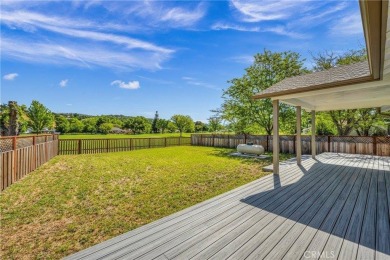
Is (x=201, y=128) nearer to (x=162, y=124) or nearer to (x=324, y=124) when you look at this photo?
(x=162, y=124)

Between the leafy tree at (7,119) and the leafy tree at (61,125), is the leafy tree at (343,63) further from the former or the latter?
the leafy tree at (61,125)

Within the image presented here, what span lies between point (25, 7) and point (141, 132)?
7659cm

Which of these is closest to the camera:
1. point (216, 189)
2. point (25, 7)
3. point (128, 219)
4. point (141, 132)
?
point (128, 219)

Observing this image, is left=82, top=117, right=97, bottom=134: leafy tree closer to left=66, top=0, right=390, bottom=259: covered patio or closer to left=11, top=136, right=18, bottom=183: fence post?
left=11, top=136, right=18, bottom=183: fence post

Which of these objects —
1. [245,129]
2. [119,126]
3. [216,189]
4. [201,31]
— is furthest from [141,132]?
[216,189]

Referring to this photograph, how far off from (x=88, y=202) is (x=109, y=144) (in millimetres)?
11496

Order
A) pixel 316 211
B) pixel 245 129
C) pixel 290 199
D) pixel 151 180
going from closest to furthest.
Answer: pixel 316 211 → pixel 290 199 → pixel 151 180 → pixel 245 129

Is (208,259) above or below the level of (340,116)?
below

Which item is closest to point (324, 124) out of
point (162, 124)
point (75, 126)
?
point (162, 124)

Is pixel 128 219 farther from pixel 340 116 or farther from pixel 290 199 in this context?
pixel 340 116

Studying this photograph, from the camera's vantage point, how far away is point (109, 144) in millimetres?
14984

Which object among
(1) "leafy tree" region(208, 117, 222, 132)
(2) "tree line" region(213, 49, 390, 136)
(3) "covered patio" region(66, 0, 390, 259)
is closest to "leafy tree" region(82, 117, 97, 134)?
(1) "leafy tree" region(208, 117, 222, 132)

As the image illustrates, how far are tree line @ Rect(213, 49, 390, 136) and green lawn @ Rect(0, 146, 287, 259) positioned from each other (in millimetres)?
9641

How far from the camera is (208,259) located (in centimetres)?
198
